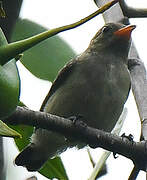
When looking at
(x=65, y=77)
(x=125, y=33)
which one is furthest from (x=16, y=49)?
(x=125, y=33)

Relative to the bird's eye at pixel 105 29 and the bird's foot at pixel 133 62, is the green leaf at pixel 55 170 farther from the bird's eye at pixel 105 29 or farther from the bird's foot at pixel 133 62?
the bird's eye at pixel 105 29

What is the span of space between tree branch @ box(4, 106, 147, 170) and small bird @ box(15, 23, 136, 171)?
1.26 meters

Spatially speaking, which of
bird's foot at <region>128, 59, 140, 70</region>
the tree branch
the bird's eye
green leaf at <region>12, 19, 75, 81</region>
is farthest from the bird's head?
the tree branch

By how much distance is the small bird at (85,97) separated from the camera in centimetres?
267

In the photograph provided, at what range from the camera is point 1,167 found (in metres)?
0.99

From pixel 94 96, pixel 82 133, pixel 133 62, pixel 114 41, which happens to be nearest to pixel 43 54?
pixel 133 62

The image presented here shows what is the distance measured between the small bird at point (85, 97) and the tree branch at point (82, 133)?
1.26m

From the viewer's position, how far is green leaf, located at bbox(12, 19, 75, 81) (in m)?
1.65

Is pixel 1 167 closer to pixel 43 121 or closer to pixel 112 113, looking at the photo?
pixel 43 121

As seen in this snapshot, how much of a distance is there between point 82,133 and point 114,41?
2.08 meters

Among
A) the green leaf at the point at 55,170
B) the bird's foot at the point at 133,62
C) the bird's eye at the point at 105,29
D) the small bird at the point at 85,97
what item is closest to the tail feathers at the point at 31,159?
the small bird at the point at 85,97

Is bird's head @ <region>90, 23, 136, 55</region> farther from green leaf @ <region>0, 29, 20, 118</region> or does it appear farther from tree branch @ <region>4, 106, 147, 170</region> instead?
green leaf @ <region>0, 29, 20, 118</region>

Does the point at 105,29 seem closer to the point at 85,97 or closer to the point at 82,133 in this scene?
the point at 85,97

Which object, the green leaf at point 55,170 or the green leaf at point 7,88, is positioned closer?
the green leaf at point 7,88
